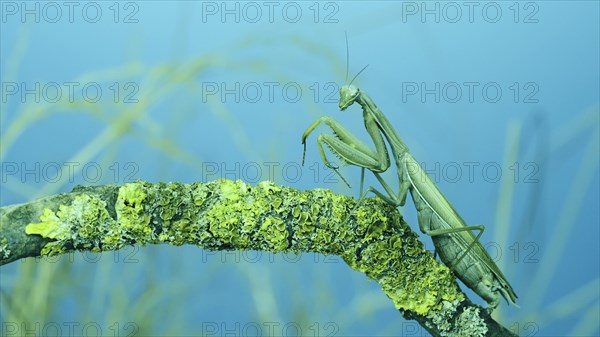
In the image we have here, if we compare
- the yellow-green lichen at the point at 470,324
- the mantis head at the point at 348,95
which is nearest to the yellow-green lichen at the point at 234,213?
the mantis head at the point at 348,95

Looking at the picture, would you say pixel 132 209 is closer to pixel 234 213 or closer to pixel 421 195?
pixel 234 213

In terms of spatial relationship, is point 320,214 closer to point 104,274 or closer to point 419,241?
point 419,241

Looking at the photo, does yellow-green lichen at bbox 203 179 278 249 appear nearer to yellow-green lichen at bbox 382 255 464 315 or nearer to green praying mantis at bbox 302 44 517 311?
green praying mantis at bbox 302 44 517 311

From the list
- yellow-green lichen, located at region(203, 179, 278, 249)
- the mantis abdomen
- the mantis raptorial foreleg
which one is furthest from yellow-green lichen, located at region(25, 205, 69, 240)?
the mantis abdomen

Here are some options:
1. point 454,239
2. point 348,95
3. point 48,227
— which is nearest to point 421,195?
point 454,239

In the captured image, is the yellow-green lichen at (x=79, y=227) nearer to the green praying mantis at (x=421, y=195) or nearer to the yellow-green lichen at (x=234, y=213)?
the yellow-green lichen at (x=234, y=213)

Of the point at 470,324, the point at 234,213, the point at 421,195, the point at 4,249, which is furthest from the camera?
the point at 421,195

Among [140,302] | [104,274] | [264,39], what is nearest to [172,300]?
[140,302]
